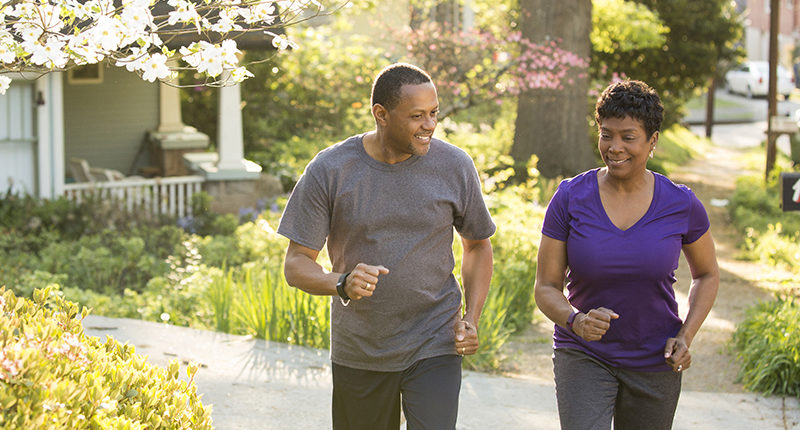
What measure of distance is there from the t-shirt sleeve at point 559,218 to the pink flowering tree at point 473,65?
9825mm

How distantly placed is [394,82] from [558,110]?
519 inches

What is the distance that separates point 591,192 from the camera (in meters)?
3.74

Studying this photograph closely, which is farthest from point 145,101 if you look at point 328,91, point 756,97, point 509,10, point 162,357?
point 756,97

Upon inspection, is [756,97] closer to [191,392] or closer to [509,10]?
[509,10]

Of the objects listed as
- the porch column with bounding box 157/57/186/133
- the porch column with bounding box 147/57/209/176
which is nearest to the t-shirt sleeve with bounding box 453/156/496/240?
the porch column with bounding box 147/57/209/176

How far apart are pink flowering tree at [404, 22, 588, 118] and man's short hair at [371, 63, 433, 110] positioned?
32.4 feet

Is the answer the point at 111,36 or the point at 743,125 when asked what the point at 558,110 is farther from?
the point at 743,125

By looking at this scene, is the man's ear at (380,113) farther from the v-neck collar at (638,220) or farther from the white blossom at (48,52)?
the white blossom at (48,52)

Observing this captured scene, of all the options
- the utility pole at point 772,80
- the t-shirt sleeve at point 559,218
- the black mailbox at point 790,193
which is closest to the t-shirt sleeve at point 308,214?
the t-shirt sleeve at point 559,218

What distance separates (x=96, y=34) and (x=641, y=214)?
1.94 m

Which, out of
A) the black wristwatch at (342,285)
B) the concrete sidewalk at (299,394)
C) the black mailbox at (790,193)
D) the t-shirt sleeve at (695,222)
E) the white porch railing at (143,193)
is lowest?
the concrete sidewalk at (299,394)

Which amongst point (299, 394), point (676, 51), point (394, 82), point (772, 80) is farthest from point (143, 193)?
point (676, 51)

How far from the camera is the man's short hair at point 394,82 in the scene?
3609 millimetres

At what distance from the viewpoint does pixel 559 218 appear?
374 centimetres
